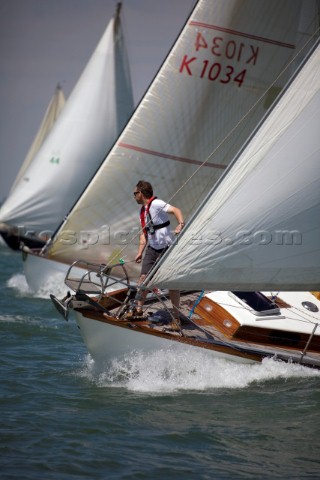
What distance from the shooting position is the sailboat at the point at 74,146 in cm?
2783

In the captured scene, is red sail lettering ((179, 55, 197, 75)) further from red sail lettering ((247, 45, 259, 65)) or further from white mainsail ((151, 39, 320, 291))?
white mainsail ((151, 39, 320, 291))

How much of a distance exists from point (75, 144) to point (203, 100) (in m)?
12.4

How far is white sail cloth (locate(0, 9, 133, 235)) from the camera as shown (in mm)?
27828

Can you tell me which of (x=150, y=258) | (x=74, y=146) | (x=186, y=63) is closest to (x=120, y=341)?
(x=150, y=258)

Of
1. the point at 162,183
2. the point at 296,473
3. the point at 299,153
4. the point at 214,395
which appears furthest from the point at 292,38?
the point at 296,473

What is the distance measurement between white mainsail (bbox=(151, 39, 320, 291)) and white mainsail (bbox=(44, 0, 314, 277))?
722 centimetres

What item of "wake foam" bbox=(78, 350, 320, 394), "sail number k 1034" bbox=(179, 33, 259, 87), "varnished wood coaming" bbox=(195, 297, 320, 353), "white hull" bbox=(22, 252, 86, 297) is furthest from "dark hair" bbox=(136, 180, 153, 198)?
"white hull" bbox=(22, 252, 86, 297)

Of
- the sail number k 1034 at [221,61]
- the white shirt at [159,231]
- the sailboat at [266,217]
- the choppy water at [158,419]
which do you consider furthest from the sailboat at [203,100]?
the sailboat at [266,217]

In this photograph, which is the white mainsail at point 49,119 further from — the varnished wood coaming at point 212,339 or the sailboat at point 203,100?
the varnished wood coaming at point 212,339

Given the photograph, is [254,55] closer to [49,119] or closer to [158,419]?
[158,419]

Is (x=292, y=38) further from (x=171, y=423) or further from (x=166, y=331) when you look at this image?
(x=171, y=423)

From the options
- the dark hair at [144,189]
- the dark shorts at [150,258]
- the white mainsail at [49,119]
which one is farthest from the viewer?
the white mainsail at [49,119]

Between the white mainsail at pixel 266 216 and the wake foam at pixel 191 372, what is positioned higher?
the white mainsail at pixel 266 216

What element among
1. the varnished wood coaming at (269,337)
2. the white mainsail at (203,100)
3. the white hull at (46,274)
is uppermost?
the white mainsail at (203,100)
